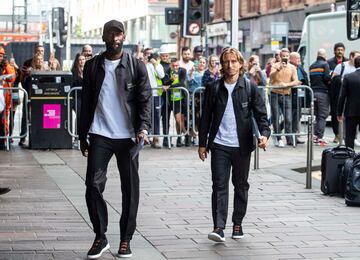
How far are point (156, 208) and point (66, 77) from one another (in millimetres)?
7959

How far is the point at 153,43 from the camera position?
68812 mm

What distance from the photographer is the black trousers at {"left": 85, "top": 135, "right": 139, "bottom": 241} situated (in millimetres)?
8352

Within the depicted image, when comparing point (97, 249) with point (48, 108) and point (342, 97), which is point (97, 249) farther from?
point (48, 108)

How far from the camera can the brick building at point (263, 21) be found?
49.0 m

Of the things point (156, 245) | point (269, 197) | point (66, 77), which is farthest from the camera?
point (66, 77)

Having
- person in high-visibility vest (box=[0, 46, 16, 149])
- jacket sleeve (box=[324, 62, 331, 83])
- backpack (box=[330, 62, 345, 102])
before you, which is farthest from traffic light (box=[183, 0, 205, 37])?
person in high-visibility vest (box=[0, 46, 16, 149])

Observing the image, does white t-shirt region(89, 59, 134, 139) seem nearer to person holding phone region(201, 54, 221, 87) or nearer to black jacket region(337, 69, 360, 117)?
black jacket region(337, 69, 360, 117)

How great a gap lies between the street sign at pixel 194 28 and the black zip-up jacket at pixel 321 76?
327cm

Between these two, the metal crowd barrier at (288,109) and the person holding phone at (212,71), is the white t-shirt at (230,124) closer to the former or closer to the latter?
the person holding phone at (212,71)

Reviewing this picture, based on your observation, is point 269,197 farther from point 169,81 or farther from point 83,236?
point 169,81

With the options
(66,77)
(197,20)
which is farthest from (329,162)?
(197,20)

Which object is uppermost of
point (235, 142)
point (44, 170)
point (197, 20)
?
point (197, 20)

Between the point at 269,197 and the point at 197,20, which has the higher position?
the point at 197,20

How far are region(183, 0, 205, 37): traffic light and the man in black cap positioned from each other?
601 inches
